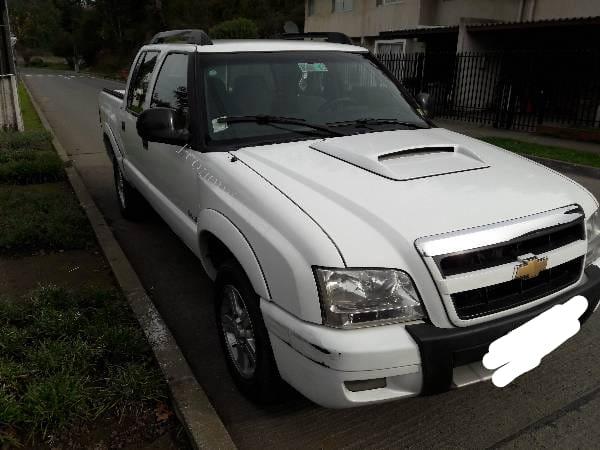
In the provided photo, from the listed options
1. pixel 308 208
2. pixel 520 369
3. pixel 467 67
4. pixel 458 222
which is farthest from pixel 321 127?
pixel 467 67

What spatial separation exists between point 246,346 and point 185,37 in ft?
8.29

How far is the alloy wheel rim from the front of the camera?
2.74 m

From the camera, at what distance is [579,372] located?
3145 mm

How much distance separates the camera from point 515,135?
12789 millimetres

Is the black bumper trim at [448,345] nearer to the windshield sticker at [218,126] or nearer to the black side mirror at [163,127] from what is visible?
the windshield sticker at [218,126]

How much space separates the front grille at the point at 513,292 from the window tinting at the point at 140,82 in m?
3.37

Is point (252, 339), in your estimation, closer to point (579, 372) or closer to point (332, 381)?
point (332, 381)

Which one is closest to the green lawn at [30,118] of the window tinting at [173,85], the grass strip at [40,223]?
the grass strip at [40,223]

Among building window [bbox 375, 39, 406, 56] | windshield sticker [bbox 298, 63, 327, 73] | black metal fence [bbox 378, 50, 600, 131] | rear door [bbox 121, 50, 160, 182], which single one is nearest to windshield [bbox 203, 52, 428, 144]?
windshield sticker [bbox 298, 63, 327, 73]

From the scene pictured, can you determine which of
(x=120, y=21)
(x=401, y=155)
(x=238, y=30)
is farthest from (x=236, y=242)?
(x=120, y=21)

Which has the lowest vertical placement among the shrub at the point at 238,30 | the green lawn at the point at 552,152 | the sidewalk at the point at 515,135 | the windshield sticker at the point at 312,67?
the sidewalk at the point at 515,135

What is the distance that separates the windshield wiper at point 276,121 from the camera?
3252 mm

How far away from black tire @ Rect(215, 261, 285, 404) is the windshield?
0.88 meters

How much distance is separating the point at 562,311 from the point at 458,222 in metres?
0.71
